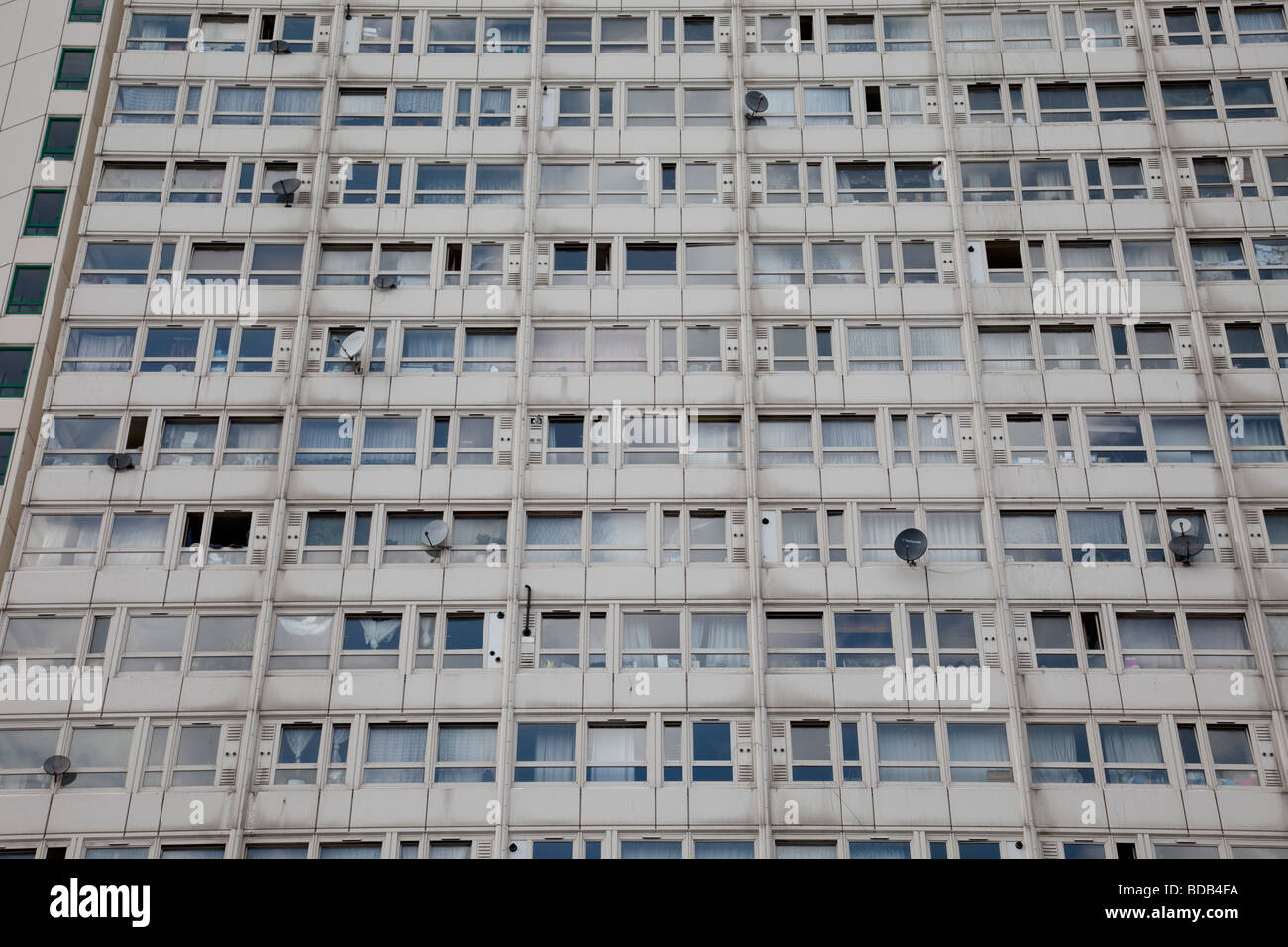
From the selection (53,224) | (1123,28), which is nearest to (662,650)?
(53,224)

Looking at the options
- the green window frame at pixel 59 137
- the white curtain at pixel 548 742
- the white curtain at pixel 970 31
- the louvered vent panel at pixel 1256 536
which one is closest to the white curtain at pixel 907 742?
the white curtain at pixel 548 742

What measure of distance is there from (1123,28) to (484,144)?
16.4 metres

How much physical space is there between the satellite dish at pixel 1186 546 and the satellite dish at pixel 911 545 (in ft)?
17.2

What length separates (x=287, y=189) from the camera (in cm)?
3347

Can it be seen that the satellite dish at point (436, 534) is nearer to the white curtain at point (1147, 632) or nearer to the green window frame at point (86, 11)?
the white curtain at point (1147, 632)

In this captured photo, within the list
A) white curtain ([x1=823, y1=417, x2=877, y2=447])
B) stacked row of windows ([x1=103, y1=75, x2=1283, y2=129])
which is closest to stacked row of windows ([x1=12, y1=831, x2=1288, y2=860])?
white curtain ([x1=823, y1=417, x2=877, y2=447])

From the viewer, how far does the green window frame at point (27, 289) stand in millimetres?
32509

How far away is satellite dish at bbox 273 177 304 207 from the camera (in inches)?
1319

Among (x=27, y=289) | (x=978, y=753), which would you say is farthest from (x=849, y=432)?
(x=27, y=289)

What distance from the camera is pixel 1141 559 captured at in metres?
30.3

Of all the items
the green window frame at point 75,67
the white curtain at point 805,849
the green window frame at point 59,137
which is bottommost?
the white curtain at point 805,849

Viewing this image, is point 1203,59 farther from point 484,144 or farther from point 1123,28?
point 484,144

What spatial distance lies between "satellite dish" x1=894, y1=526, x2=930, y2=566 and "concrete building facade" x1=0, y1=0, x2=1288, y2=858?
0.67 meters

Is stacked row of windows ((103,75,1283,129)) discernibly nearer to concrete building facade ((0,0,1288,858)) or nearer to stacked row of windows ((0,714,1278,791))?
concrete building facade ((0,0,1288,858))
